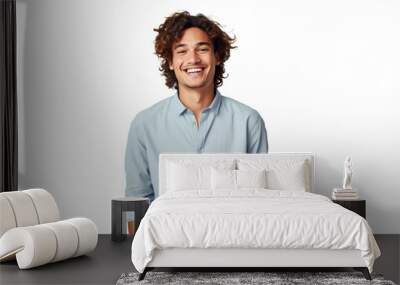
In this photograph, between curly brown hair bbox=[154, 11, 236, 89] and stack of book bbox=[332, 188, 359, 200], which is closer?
stack of book bbox=[332, 188, 359, 200]

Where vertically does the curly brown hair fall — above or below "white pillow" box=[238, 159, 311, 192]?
above

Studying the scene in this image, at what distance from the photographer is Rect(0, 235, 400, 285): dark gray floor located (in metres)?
5.23

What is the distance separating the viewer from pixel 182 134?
7453 mm

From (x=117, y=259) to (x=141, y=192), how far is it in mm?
1489

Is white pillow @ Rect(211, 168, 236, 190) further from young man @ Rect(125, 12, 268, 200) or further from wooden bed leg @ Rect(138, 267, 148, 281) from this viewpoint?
wooden bed leg @ Rect(138, 267, 148, 281)

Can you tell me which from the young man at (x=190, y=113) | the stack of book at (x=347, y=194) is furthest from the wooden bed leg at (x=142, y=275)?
the stack of book at (x=347, y=194)

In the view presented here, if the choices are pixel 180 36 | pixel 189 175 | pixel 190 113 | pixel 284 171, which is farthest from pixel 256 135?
pixel 180 36

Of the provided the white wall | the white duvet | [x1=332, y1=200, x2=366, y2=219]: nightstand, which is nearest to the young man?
the white wall

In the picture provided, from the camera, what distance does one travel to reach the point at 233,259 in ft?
16.9

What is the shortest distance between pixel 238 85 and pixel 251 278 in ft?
9.51

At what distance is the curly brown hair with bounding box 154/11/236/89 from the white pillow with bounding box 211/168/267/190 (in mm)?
1216

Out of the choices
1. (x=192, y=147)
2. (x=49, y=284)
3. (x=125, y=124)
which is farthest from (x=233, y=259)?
(x=125, y=124)

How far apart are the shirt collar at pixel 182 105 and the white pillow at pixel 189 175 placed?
72cm

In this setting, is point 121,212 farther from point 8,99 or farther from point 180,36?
point 180,36
